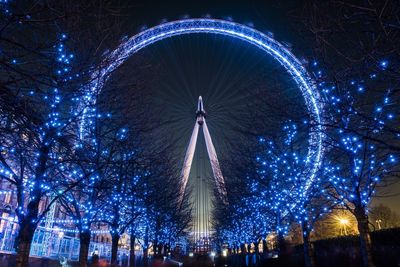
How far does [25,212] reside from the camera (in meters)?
11.0

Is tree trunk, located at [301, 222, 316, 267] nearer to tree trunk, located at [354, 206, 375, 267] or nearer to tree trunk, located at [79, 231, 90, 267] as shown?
tree trunk, located at [354, 206, 375, 267]

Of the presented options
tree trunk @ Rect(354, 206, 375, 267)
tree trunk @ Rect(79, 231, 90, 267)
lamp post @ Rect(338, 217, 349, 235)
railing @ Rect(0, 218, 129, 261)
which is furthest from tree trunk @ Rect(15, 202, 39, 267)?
lamp post @ Rect(338, 217, 349, 235)

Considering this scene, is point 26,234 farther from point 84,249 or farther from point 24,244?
point 84,249

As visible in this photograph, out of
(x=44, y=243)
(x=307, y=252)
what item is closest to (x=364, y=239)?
(x=307, y=252)

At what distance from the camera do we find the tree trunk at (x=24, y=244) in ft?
34.0

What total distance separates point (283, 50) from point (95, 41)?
19.1 meters

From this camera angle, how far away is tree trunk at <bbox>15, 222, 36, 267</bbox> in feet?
34.0

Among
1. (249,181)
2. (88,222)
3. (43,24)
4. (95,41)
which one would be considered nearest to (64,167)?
(88,222)

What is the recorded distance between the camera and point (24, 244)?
414 inches

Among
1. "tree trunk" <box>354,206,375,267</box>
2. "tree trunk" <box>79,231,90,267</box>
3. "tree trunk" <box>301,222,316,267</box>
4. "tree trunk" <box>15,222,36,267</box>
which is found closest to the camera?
"tree trunk" <box>15,222,36,267</box>

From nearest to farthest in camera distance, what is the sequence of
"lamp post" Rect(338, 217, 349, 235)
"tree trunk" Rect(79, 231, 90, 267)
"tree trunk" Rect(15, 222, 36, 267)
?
Answer: "tree trunk" Rect(15, 222, 36, 267), "tree trunk" Rect(79, 231, 90, 267), "lamp post" Rect(338, 217, 349, 235)

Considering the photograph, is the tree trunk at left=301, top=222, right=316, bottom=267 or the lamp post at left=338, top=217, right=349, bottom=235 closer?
the tree trunk at left=301, top=222, right=316, bottom=267

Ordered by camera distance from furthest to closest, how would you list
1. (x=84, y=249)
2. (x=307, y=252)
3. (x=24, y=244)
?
(x=307, y=252)
(x=84, y=249)
(x=24, y=244)

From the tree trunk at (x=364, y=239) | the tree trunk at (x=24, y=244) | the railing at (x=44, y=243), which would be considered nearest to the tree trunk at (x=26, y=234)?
the tree trunk at (x=24, y=244)
